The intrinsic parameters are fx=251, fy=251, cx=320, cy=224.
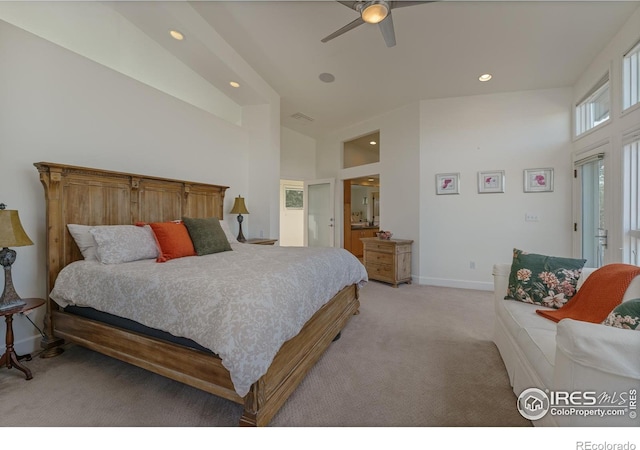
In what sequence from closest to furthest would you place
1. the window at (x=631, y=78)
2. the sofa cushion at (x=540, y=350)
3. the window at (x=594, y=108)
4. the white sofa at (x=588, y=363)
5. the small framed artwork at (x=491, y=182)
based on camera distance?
the white sofa at (x=588, y=363) → the sofa cushion at (x=540, y=350) → the window at (x=631, y=78) → the window at (x=594, y=108) → the small framed artwork at (x=491, y=182)

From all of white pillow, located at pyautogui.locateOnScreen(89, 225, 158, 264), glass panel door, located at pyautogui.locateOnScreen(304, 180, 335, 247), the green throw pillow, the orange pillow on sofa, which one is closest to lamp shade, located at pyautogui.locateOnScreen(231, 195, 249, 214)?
the green throw pillow

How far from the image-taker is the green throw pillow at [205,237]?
8.17 feet

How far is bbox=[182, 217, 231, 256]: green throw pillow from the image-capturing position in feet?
8.17

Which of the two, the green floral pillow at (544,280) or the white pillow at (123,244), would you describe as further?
the white pillow at (123,244)

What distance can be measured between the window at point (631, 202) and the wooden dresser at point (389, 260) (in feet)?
7.92

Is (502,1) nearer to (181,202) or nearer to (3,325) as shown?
(181,202)

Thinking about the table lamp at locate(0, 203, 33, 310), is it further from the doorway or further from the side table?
the doorway

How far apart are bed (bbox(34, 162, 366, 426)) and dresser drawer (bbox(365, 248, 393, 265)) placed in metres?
1.62

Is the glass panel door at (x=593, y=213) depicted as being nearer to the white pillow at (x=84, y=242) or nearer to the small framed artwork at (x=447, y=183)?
the small framed artwork at (x=447, y=183)

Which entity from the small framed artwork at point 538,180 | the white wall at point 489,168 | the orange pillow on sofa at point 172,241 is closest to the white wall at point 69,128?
the orange pillow on sofa at point 172,241

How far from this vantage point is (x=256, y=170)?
4352 millimetres

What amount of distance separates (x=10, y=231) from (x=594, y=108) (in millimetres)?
6038

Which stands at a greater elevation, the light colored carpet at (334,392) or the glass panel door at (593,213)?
the glass panel door at (593,213)

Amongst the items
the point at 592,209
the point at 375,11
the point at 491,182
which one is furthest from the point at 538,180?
the point at 375,11
